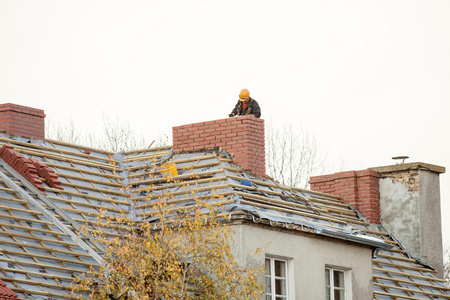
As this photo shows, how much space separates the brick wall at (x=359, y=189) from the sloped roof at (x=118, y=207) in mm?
417

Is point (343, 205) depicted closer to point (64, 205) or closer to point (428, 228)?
point (428, 228)

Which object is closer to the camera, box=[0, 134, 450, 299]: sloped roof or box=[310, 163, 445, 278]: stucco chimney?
box=[0, 134, 450, 299]: sloped roof

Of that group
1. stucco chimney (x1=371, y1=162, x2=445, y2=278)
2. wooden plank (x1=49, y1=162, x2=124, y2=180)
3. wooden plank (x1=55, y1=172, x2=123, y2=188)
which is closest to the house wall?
wooden plank (x1=55, y1=172, x2=123, y2=188)

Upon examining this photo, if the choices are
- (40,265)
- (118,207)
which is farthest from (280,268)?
(40,265)

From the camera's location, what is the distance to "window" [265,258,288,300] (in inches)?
770

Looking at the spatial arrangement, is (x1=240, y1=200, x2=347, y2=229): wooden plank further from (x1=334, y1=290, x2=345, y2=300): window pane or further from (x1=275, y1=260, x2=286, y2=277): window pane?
(x1=334, y1=290, x2=345, y2=300): window pane

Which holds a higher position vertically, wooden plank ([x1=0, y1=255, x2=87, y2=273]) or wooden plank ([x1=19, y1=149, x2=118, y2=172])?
wooden plank ([x1=19, y1=149, x2=118, y2=172])

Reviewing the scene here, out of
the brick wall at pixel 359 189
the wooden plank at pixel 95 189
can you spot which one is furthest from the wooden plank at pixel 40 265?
the brick wall at pixel 359 189

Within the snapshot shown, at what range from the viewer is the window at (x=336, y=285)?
2112 cm

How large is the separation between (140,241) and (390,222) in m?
12.3

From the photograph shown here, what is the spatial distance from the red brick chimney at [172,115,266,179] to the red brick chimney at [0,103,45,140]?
3.37m

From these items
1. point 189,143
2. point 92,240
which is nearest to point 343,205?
point 189,143

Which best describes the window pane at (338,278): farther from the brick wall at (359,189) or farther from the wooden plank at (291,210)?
the brick wall at (359,189)

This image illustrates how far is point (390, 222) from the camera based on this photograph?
89.6ft
